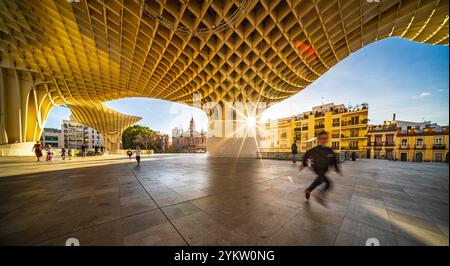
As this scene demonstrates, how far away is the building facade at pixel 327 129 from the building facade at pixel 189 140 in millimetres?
37179

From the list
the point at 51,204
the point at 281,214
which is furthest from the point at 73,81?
the point at 281,214

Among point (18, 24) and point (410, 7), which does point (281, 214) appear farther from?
point (18, 24)

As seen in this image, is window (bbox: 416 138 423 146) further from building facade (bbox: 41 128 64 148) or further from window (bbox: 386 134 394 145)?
building facade (bbox: 41 128 64 148)

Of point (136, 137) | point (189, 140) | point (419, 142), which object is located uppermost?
point (419, 142)

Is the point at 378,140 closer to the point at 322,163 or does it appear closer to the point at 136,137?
the point at 322,163

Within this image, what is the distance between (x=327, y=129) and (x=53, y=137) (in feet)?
339

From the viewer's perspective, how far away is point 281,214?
8.77 ft

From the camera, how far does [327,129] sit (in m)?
29.6

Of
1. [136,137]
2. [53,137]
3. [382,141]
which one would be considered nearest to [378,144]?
[382,141]

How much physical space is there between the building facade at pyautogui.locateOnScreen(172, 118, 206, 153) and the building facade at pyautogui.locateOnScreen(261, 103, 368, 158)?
1464 inches

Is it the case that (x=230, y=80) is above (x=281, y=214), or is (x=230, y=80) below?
above

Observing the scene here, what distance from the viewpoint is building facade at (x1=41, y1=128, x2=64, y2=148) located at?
204ft

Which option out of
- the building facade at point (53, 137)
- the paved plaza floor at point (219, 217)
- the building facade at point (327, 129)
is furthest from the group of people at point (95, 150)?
the building facade at point (53, 137)

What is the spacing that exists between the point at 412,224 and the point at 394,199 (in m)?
1.51
